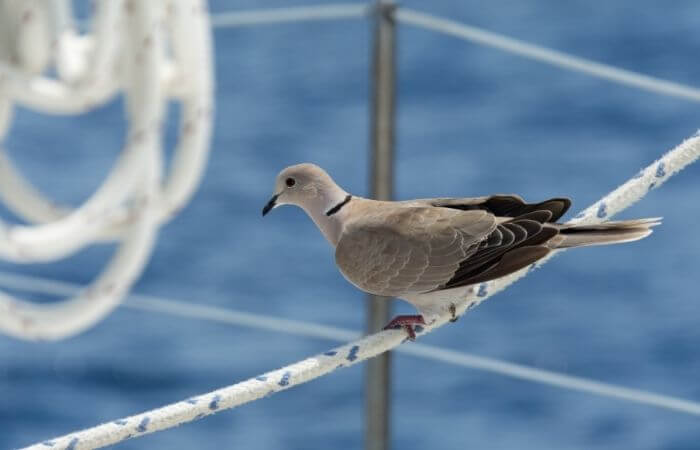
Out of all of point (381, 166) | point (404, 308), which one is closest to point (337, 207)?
point (381, 166)

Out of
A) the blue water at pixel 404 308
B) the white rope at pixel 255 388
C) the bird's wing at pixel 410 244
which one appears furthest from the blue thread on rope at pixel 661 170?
the blue water at pixel 404 308

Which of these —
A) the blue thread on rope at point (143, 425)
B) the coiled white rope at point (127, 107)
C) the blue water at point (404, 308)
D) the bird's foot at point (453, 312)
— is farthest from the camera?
the blue water at point (404, 308)

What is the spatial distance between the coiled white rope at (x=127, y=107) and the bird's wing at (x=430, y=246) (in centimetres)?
71

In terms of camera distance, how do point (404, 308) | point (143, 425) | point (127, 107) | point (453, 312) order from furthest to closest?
point (404, 308) → point (127, 107) → point (453, 312) → point (143, 425)

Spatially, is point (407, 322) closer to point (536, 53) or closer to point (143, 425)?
point (143, 425)

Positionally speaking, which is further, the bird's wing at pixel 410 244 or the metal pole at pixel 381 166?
the metal pole at pixel 381 166

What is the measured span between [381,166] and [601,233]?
1.43ft

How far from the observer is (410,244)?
35.9 inches

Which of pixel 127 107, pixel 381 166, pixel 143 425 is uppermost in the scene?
pixel 127 107

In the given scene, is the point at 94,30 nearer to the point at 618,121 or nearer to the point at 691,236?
the point at 691,236

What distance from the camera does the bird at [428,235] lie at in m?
0.88

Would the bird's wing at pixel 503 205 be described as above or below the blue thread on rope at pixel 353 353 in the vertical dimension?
above

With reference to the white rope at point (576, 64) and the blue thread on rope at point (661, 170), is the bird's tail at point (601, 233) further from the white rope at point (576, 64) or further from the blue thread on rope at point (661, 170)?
the white rope at point (576, 64)

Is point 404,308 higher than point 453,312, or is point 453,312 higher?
point 404,308
